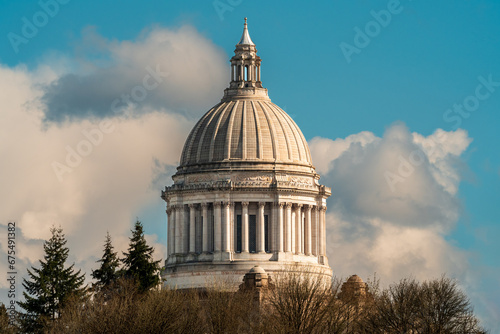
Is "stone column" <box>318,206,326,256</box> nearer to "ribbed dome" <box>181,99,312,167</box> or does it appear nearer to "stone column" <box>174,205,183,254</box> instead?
"ribbed dome" <box>181,99,312,167</box>

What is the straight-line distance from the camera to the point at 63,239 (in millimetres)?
139875

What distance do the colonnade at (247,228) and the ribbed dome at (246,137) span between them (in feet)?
13.6

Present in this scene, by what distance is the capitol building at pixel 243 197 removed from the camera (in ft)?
536

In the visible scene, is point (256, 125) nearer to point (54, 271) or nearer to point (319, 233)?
point (319, 233)

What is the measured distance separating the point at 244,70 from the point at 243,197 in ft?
41.4

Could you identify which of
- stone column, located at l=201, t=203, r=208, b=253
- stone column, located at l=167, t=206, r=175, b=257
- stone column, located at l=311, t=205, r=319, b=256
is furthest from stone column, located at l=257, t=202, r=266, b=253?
stone column, located at l=167, t=206, r=175, b=257

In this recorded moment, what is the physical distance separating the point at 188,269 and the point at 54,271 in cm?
2683

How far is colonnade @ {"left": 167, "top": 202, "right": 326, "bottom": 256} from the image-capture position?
537 feet

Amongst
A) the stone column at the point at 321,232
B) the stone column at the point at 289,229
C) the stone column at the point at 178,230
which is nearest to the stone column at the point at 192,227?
the stone column at the point at 178,230

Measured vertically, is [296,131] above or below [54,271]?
above

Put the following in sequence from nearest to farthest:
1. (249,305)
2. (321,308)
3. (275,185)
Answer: (321,308) < (249,305) < (275,185)

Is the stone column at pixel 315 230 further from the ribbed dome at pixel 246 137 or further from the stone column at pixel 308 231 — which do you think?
the ribbed dome at pixel 246 137

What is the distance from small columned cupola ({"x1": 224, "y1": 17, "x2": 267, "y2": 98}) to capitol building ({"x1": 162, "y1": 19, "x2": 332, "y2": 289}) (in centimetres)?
9

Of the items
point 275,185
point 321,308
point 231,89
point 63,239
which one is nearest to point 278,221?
point 275,185
